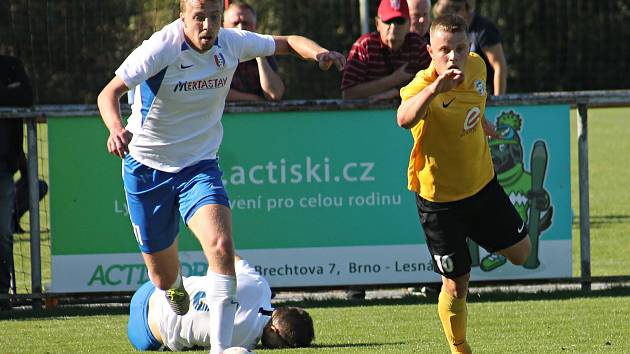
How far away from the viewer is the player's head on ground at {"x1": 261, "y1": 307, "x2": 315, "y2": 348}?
768cm

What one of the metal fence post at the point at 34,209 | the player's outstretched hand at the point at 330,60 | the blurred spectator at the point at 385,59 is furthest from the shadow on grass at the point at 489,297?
the player's outstretched hand at the point at 330,60

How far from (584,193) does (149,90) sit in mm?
4475

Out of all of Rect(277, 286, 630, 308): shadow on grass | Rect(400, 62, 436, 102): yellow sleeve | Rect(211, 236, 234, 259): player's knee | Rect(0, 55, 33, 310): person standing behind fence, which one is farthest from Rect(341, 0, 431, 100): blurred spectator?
Rect(211, 236, 234, 259): player's knee

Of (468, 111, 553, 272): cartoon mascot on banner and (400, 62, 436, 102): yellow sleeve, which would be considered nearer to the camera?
(400, 62, 436, 102): yellow sleeve

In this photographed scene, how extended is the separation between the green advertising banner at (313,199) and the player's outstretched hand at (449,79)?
3.54 meters

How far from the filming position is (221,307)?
6828 millimetres

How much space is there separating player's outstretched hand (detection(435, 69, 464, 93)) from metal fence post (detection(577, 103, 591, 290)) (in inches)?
158

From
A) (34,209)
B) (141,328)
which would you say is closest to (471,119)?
(141,328)

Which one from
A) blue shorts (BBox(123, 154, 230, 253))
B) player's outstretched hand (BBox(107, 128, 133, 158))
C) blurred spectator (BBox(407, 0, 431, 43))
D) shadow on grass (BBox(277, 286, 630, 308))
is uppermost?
blurred spectator (BBox(407, 0, 431, 43))

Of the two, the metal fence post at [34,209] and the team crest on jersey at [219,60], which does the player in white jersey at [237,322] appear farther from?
the metal fence post at [34,209]

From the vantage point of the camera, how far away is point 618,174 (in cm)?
2012

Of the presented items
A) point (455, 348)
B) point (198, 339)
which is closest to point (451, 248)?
point (455, 348)

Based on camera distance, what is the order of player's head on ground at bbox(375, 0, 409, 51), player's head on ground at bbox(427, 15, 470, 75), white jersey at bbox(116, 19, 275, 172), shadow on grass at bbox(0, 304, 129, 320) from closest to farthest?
player's head on ground at bbox(427, 15, 470, 75)
white jersey at bbox(116, 19, 275, 172)
shadow on grass at bbox(0, 304, 129, 320)
player's head on ground at bbox(375, 0, 409, 51)

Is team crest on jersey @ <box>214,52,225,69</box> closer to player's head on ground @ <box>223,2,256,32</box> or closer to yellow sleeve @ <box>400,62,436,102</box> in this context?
yellow sleeve @ <box>400,62,436,102</box>
